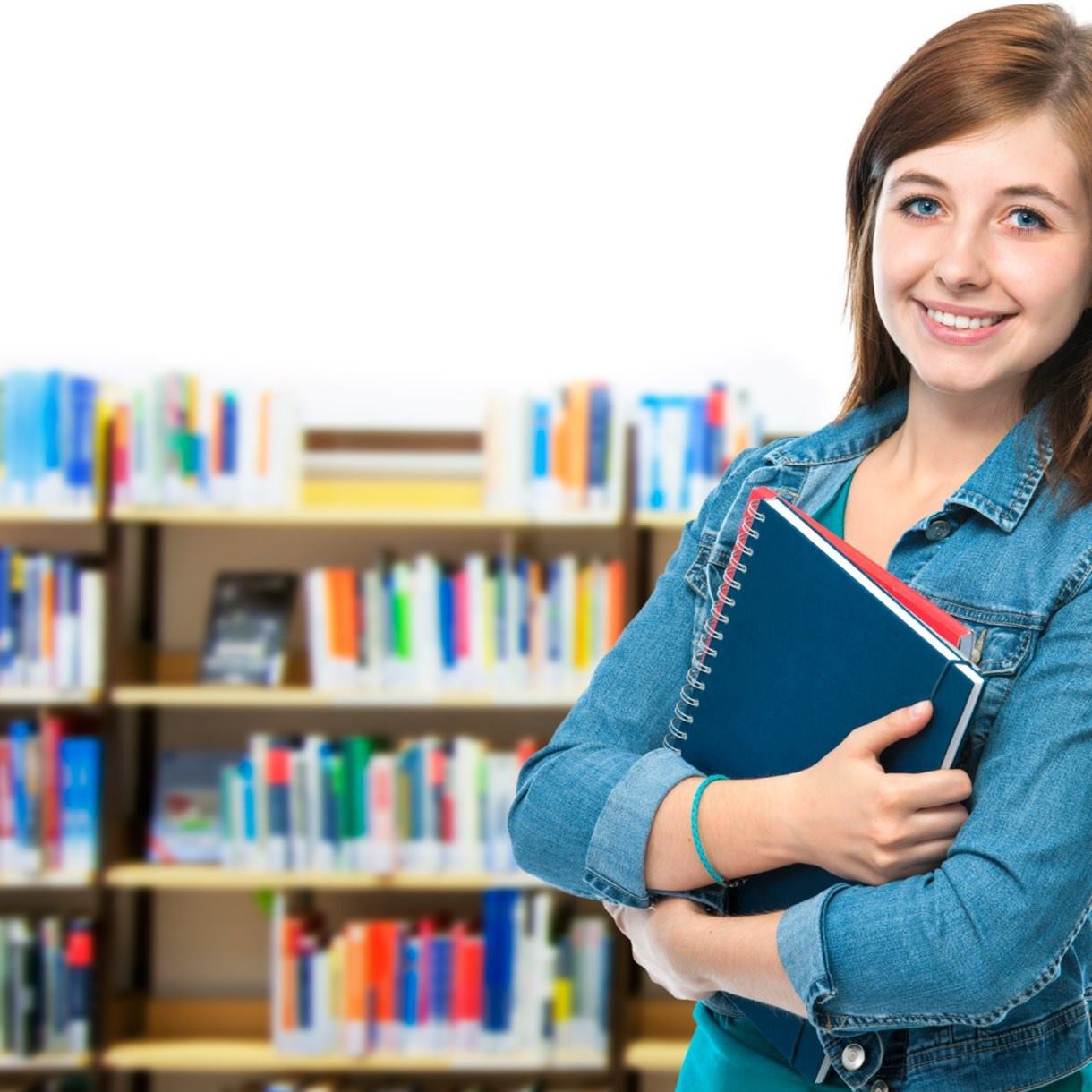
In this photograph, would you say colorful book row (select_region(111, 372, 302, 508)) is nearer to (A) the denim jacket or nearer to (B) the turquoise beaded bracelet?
(A) the denim jacket

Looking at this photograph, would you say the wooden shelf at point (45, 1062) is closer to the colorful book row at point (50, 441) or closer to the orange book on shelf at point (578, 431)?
the colorful book row at point (50, 441)

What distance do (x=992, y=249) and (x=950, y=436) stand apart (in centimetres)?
14

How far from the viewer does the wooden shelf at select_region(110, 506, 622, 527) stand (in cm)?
309

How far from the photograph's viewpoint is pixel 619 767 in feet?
3.20

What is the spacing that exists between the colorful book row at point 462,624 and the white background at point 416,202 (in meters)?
0.59

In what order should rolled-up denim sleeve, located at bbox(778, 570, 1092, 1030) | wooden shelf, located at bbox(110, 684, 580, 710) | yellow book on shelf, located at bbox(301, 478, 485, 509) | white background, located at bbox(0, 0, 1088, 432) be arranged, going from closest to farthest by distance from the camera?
1. rolled-up denim sleeve, located at bbox(778, 570, 1092, 1030)
2. wooden shelf, located at bbox(110, 684, 580, 710)
3. yellow book on shelf, located at bbox(301, 478, 485, 509)
4. white background, located at bbox(0, 0, 1088, 432)

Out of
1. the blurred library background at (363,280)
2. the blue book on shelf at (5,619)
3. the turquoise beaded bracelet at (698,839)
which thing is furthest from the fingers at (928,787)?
the blue book on shelf at (5,619)

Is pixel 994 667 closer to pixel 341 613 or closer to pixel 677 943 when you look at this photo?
pixel 677 943

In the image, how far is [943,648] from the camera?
79 centimetres

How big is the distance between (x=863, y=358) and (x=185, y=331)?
2794 millimetres

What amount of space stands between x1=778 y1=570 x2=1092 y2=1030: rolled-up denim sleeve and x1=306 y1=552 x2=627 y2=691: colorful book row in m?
2.30

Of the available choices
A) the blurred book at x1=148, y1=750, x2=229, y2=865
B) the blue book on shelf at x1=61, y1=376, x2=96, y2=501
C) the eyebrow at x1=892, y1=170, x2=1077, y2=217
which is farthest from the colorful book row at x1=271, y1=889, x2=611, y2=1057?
the eyebrow at x1=892, y1=170, x2=1077, y2=217

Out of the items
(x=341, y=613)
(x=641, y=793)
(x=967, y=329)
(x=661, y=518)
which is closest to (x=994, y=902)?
(x=641, y=793)

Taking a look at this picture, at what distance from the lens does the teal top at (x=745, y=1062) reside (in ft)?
2.97
